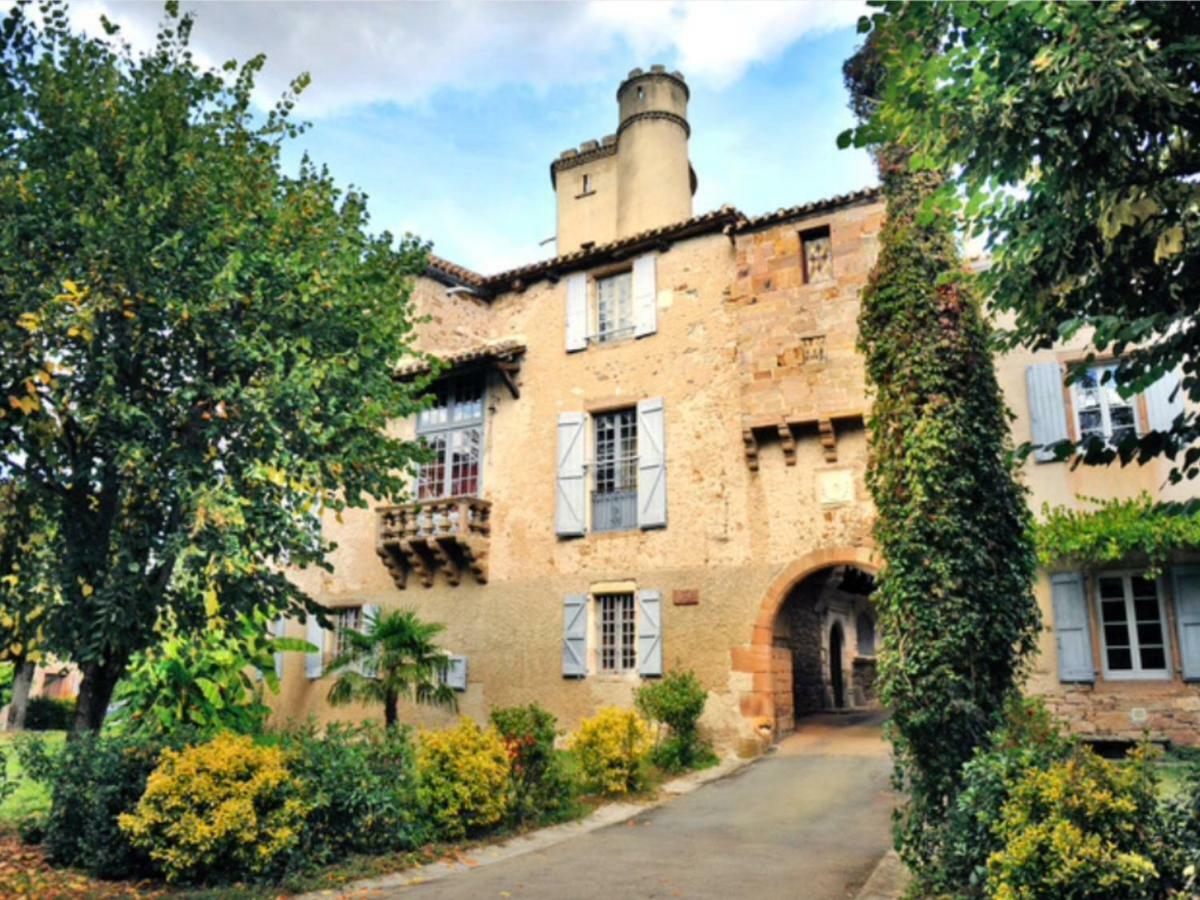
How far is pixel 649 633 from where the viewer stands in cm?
1524

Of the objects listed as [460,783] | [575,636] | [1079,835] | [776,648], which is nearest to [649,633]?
[575,636]

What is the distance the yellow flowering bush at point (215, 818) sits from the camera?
730cm

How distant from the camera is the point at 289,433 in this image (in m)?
9.09

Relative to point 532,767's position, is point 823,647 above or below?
above

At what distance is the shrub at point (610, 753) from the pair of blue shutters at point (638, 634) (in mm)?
2926

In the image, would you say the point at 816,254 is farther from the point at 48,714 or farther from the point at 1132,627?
the point at 48,714

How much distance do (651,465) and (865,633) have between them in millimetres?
9838

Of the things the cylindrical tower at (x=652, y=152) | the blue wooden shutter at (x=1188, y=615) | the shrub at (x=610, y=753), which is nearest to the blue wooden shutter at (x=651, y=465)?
the shrub at (x=610, y=753)

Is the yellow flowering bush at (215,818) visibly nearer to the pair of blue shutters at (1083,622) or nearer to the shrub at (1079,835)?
the shrub at (1079,835)

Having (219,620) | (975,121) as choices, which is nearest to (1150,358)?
(975,121)

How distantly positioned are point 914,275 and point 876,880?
5.15m

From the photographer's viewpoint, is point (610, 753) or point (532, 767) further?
point (610, 753)

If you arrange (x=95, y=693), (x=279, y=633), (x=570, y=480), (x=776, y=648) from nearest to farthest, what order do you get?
1. (x=95, y=693)
2. (x=776, y=648)
3. (x=570, y=480)
4. (x=279, y=633)

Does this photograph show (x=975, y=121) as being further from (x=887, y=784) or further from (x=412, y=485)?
(x=412, y=485)
